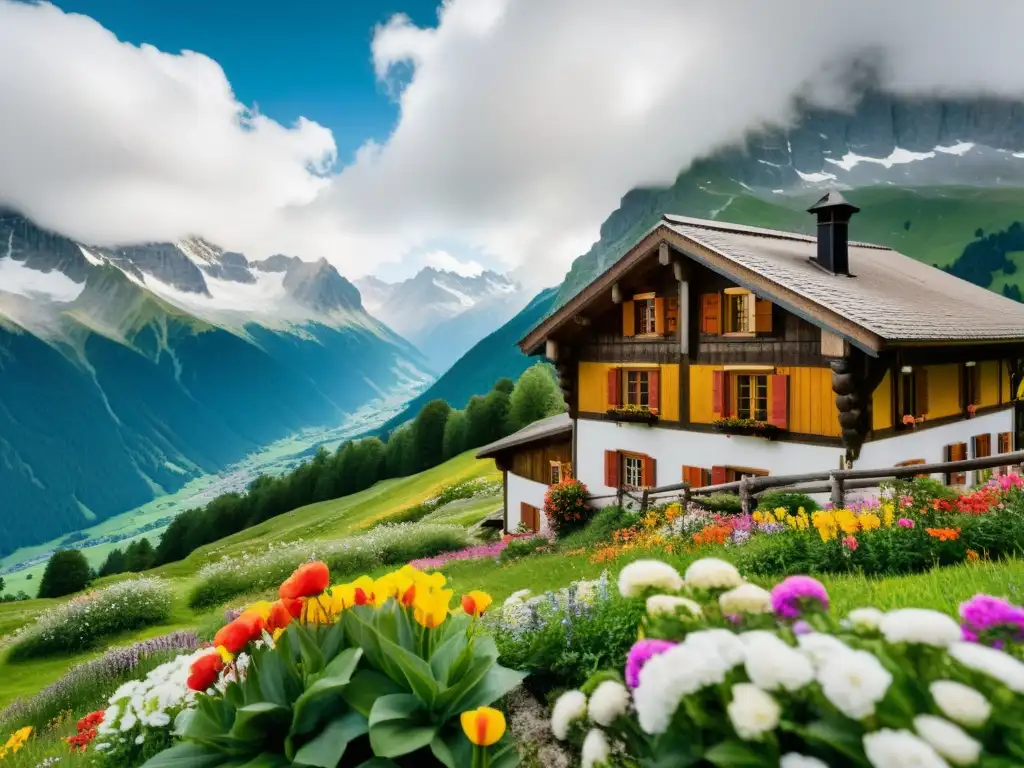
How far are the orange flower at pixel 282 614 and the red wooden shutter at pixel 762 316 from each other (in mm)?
14767

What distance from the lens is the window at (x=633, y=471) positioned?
19.4 metres

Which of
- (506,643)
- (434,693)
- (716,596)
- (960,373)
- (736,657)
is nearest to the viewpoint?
(736,657)

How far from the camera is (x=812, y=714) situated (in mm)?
1798

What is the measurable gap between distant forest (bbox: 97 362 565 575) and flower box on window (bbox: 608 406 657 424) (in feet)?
169

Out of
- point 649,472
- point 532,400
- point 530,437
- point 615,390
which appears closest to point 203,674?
point 649,472

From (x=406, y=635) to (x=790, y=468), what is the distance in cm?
1414

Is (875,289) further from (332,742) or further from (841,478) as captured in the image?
(332,742)

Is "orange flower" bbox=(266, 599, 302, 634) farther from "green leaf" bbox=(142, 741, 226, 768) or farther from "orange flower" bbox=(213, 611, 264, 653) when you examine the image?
"green leaf" bbox=(142, 741, 226, 768)

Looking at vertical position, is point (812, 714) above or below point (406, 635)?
above

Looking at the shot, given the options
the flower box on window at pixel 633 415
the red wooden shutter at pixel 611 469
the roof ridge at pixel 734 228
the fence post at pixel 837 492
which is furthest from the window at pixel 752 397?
the fence post at pixel 837 492

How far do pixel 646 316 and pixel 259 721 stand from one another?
17.2 metres

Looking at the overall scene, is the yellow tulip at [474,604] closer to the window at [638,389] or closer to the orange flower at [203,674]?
the orange flower at [203,674]

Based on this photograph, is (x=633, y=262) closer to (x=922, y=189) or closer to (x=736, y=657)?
(x=736, y=657)

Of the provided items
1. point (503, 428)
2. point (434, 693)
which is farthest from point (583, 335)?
point (503, 428)
